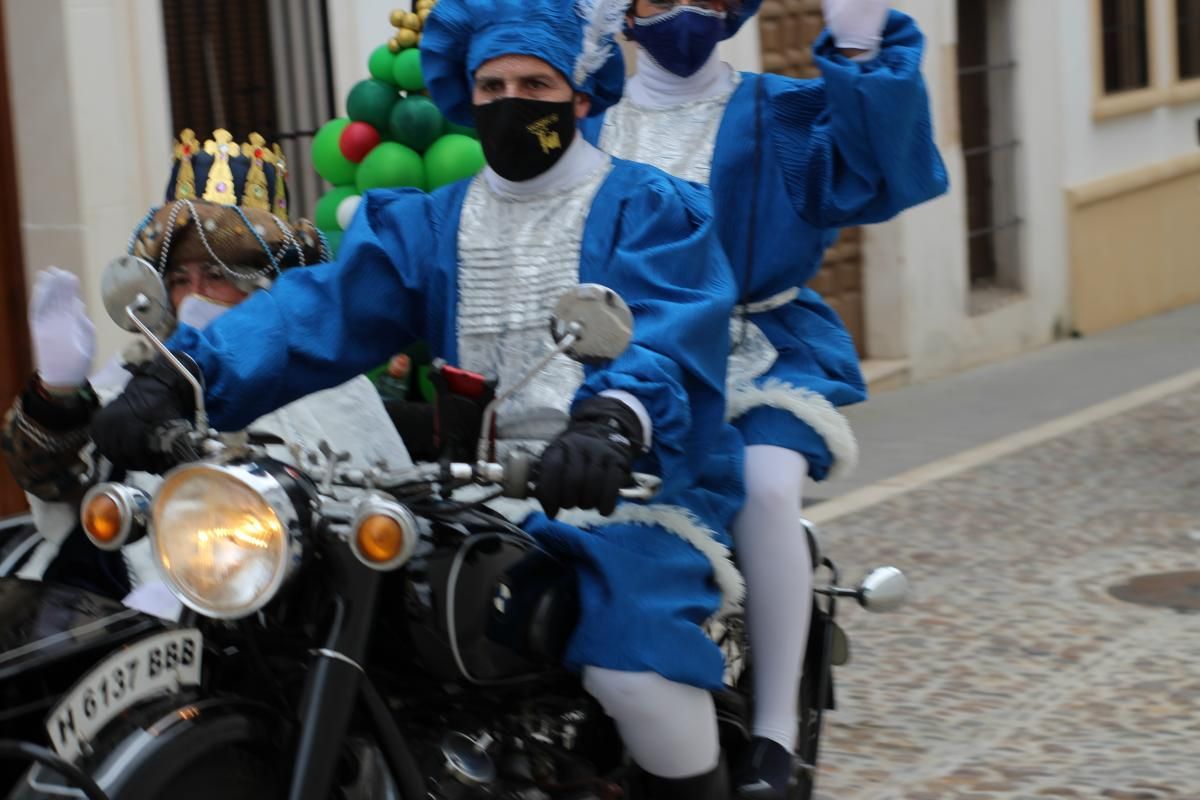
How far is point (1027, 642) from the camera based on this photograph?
19.4 ft

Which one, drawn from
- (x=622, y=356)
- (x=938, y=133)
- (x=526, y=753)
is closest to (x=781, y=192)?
(x=622, y=356)

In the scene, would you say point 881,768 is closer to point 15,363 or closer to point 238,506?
point 238,506

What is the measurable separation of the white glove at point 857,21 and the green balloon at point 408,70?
1.49m

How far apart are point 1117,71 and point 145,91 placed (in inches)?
370

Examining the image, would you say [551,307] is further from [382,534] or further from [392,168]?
[392,168]

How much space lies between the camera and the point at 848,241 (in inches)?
456

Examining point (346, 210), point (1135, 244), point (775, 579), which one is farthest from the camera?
point (1135, 244)

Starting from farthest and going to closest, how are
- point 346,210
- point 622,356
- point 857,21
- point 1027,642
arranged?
point 1027,642
point 346,210
point 857,21
point 622,356

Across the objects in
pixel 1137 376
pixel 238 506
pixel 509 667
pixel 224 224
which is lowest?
pixel 1137 376

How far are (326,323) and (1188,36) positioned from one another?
14.1 meters

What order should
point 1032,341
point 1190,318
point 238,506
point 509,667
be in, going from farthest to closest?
point 1190,318 < point 1032,341 < point 509,667 < point 238,506

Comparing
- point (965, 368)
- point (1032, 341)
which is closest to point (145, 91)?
point (965, 368)

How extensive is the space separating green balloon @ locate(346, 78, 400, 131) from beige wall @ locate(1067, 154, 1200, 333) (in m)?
9.32

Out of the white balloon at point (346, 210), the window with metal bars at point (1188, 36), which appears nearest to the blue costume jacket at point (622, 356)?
the white balloon at point (346, 210)
